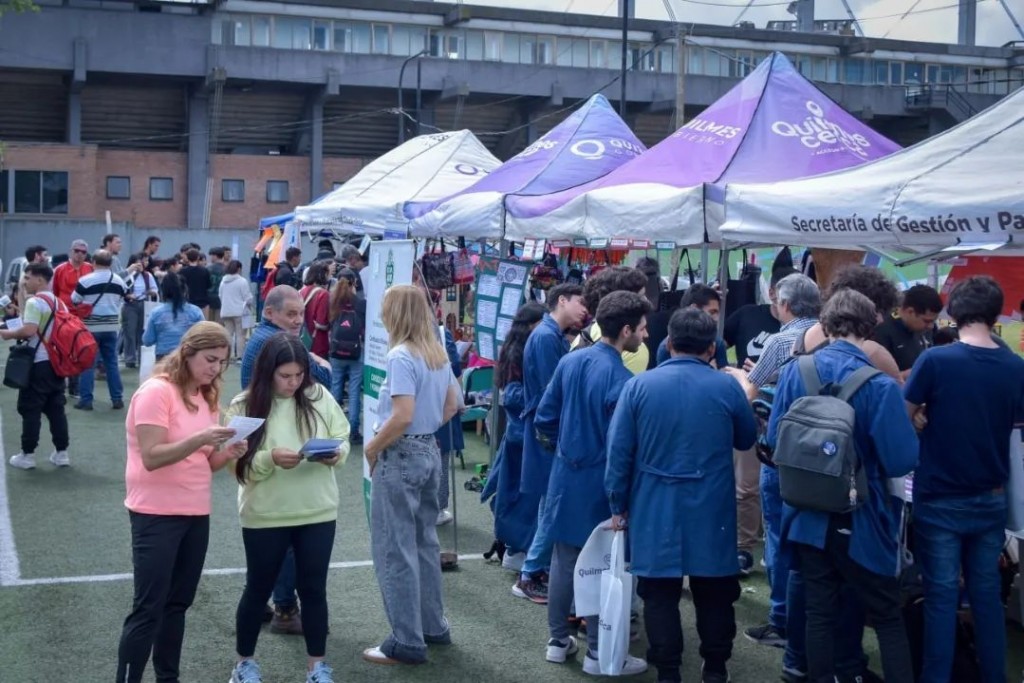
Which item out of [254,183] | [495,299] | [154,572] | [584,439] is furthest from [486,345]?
[254,183]

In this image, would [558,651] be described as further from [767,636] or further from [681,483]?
[681,483]

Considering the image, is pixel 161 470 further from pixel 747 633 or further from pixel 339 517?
pixel 339 517

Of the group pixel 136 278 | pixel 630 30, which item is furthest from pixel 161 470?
pixel 630 30

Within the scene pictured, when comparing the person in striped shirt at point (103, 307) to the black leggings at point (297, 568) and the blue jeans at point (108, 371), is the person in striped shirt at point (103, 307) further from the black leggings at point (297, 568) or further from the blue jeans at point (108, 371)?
the black leggings at point (297, 568)

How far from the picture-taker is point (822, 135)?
8.56 metres

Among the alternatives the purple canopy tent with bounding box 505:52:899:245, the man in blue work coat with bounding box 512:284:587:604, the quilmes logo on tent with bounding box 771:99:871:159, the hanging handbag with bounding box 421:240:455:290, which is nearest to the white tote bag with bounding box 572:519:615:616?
the man in blue work coat with bounding box 512:284:587:604

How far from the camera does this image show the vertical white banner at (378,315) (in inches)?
255

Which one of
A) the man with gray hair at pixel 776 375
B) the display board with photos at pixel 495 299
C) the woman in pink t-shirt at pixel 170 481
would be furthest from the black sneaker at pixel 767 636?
the display board with photos at pixel 495 299

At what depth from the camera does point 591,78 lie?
48969 mm

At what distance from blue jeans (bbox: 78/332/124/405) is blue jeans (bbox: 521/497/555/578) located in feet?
26.4

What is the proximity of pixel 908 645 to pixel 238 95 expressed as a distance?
44458 mm

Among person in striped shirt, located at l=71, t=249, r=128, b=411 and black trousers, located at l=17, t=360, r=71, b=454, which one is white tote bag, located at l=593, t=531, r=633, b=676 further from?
person in striped shirt, located at l=71, t=249, r=128, b=411

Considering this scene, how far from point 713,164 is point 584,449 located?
131 inches

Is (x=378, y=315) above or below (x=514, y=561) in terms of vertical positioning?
above
